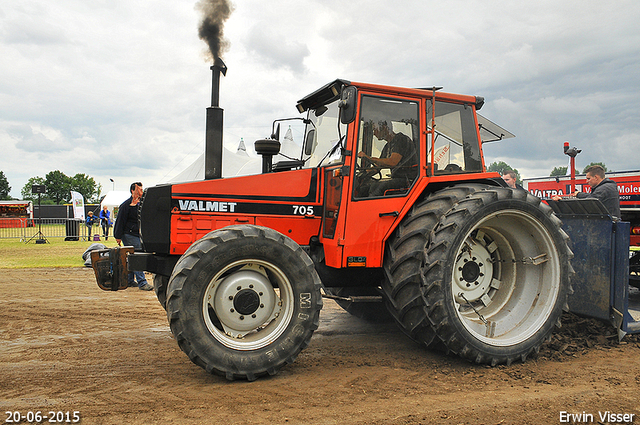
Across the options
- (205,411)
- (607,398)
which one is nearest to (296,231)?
(205,411)

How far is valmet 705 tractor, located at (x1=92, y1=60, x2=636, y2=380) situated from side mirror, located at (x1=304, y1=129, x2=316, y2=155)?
2cm

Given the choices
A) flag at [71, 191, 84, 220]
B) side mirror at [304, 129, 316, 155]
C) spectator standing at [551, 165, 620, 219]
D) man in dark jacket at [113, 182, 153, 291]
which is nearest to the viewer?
side mirror at [304, 129, 316, 155]

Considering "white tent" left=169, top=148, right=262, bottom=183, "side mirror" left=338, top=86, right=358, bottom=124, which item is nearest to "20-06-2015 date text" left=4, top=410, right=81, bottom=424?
"side mirror" left=338, top=86, right=358, bottom=124

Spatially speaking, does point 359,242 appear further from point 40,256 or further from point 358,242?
point 40,256

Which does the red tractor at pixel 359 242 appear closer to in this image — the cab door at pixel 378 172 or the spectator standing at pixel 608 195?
the cab door at pixel 378 172

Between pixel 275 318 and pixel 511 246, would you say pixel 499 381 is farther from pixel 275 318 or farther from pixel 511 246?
pixel 275 318

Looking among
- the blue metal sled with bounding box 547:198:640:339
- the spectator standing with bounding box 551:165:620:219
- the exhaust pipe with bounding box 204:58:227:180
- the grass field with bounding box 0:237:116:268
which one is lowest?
the grass field with bounding box 0:237:116:268

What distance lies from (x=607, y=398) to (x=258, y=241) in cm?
287

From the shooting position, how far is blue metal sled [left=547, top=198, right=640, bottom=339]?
14.5ft

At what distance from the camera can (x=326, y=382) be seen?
3.54m

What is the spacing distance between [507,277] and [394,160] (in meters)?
1.77

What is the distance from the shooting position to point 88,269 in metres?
10.1

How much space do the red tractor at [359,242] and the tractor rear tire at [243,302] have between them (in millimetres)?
10

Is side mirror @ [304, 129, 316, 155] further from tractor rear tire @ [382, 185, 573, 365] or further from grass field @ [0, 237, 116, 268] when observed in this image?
grass field @ [0, 237, 116, 268]
